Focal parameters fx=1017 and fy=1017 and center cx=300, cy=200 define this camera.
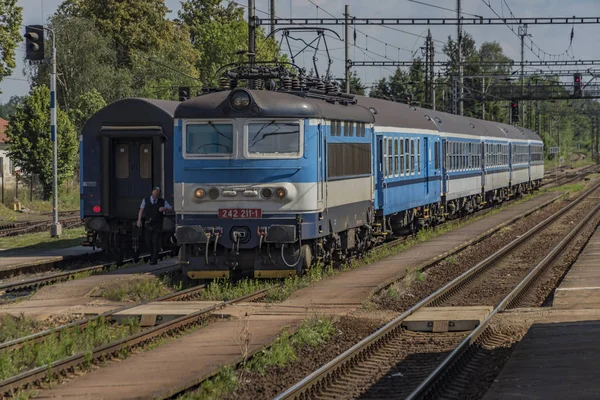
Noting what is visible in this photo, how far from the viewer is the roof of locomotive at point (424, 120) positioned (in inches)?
923

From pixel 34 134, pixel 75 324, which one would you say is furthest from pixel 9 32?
pixel 75 324

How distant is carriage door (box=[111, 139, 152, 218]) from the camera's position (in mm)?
21516

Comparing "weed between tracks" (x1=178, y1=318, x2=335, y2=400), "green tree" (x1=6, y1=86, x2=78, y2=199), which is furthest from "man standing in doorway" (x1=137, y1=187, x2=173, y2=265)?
"green tree" (x1=6, y1=86, x2=78, y2=199)

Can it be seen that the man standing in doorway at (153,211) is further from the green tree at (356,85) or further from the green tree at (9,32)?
the green tree at (356,85)

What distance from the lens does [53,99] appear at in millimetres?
27953

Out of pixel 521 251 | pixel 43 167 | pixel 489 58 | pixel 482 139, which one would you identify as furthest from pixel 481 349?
pixel 489 58

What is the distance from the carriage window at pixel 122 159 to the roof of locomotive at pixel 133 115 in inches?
21.1

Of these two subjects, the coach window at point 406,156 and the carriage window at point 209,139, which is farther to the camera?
the coach window at point 406,156

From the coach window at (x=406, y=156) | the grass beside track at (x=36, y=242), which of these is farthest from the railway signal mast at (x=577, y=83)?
the grass beside track at (x=36, y=242)

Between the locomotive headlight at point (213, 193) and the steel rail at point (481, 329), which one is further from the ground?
the locomotive headlight at point (213, 193)

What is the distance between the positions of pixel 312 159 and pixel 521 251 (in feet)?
31.1

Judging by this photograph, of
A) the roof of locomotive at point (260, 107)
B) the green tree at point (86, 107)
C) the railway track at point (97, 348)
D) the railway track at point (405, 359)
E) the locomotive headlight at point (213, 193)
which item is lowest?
the railway track at point (405, 359)

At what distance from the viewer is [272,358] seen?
35.5 feet

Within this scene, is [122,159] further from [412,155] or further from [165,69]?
[165,69]
